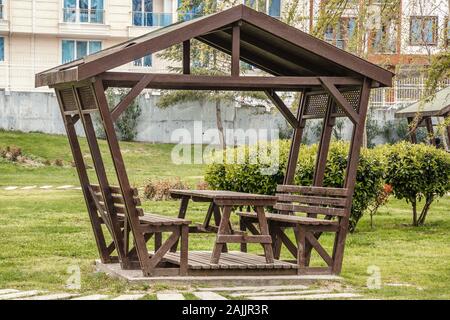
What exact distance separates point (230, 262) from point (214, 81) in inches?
81.5

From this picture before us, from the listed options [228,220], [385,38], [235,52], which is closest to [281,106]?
[235,52]

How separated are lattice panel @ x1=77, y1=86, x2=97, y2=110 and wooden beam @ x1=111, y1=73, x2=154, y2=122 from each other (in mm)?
543

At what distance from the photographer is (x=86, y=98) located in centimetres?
1240

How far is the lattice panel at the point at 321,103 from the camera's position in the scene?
12.9 m

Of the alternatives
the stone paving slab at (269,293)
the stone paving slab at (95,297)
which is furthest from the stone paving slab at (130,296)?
the stone paving slab at (269,293)

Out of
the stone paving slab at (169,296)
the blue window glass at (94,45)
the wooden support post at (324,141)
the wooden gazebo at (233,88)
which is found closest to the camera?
the stone paving slab at (169,296)

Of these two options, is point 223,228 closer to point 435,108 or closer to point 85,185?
point 85,185

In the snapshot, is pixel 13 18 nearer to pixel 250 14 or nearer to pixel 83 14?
pixel 83 14

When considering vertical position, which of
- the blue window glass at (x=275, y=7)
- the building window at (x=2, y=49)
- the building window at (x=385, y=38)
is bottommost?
the building window at (x=385, y=38)

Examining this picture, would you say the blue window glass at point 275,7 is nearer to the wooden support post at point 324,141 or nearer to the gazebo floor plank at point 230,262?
the wooden support post at point 324,141

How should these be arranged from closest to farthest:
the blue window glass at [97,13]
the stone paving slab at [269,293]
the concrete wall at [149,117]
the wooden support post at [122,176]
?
the stone paving slab at [269,293] < the wooden support post at [122,176] < the concrete wall at [149,117] < the blue window glass at [97,13]

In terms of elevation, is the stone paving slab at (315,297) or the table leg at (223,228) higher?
the table leg at (223,228)

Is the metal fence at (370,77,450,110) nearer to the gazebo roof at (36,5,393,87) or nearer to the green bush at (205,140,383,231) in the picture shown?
the green bush at (205,140,383,231)

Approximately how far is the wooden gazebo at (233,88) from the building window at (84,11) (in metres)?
35.6
